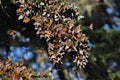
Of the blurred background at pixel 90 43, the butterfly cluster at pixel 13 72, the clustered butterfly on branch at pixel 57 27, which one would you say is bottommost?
the butterfly cluster at pixel 13 72

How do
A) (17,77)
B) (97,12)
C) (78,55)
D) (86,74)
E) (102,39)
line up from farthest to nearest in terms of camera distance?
(97,12), (102,39), (86,74), (78,55), (17,77)

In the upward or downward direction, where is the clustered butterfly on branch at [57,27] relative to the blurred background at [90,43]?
downward

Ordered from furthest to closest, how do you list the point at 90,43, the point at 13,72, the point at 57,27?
the point at 90,43 → the point at 57,27 → the point at 13,72

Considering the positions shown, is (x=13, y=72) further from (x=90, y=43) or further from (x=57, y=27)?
(x=90, y=43)

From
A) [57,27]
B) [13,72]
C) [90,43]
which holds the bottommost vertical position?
[13,72]

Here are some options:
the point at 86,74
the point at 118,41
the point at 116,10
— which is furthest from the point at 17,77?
the point at 116,10

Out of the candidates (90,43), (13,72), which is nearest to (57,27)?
(13,72)

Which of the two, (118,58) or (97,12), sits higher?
(97,12)

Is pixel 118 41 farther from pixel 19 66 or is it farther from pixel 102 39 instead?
pixel 19 66
